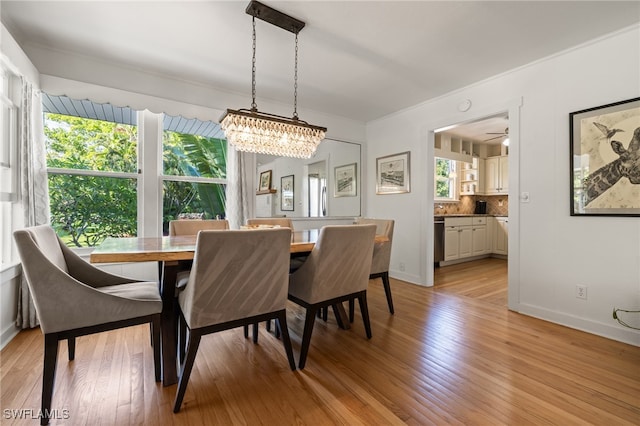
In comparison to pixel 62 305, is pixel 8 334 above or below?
below

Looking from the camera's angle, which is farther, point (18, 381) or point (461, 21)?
point (461, 21)

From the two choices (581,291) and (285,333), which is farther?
(581,291)

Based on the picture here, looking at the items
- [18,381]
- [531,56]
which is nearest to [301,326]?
[18,381]

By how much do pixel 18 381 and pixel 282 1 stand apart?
2.76 meters

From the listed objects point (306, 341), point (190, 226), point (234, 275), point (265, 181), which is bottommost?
point (306, 341)

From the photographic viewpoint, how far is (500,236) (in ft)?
18.3

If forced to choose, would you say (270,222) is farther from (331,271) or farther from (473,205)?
(473,205)

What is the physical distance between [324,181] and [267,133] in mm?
2434

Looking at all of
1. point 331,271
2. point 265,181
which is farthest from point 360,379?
point 265,181

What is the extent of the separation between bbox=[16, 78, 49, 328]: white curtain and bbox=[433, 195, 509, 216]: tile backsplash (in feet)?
18.9

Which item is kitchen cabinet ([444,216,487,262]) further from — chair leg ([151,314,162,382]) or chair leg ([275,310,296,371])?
chair leg ([151,314,162,382])

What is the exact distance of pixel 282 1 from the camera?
1.91 meters

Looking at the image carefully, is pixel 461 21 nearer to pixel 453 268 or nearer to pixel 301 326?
pixel 301 326

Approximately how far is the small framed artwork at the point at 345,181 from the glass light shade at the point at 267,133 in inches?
84.8
